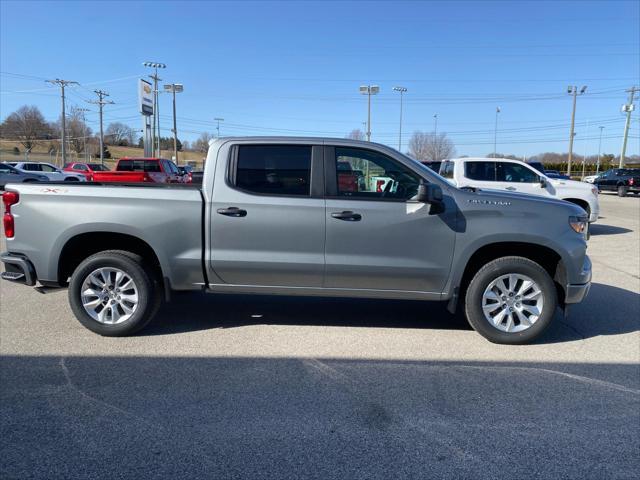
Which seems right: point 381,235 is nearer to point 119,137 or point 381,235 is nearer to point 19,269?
point 19,269

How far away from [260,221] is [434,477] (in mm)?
2737

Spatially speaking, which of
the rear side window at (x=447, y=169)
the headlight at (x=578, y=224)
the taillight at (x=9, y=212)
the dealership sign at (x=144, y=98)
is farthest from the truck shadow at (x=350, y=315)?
the dealership sign at (x=144, y=98)

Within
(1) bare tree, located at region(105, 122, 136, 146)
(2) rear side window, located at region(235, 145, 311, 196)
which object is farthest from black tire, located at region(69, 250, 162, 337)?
(1) bare tree, located at region(105, 122, 136, 146)

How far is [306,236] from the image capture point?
4.62 m

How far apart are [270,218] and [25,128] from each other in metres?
107

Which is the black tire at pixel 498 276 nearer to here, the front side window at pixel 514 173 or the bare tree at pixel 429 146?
the front side window at pixel 514 173

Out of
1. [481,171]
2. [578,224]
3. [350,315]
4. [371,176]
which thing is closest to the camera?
[578,224]

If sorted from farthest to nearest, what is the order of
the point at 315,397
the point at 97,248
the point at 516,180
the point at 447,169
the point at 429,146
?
the point at 429,146, the point at 447,169, the point at 516,180, the point at 97,248, the point at 315,397

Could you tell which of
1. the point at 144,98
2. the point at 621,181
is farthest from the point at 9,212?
the point at 144,98

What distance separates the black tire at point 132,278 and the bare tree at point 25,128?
340ft

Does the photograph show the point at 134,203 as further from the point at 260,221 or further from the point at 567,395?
the point at 567,395

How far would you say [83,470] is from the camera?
2.71m

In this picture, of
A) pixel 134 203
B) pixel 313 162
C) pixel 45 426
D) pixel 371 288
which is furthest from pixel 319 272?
pixel 45 426

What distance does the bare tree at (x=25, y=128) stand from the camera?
92925 millimetres
